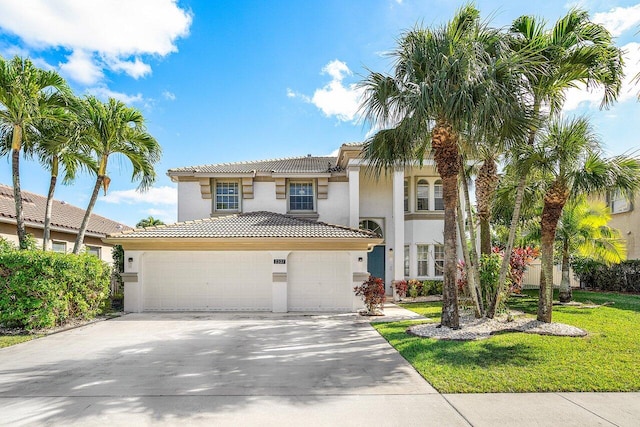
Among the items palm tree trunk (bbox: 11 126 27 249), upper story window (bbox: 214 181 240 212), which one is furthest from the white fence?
palm tree trunk (bbox: 11 126 27 249)

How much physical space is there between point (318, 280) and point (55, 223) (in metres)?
12.2

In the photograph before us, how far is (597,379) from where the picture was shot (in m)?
6.19

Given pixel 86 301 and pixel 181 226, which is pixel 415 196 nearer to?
pixel 181 226

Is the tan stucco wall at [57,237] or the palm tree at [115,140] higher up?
the palm tree at [115,140]

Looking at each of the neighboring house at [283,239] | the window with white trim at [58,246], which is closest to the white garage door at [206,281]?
the neighboring house at [283,239]

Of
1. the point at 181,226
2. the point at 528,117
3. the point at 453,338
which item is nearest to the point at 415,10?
the point at 528,117

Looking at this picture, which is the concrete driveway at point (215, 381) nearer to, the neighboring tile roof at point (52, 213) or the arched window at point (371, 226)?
the neighboring tile roof at point (52, 213)

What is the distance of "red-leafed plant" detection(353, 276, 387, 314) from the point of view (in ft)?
42.7

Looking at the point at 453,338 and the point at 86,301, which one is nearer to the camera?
the point at 453,338

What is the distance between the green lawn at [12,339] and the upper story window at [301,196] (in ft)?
36.2

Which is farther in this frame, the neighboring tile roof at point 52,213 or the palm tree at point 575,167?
the neighboring tile roof at point 52,213

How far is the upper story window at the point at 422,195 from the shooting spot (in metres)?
18.5

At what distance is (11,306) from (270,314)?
7504 millimetres

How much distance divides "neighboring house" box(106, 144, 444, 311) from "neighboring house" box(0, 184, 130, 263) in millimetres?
4529
